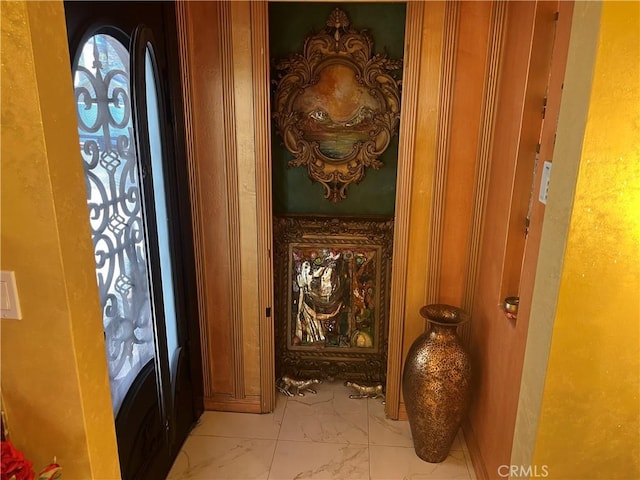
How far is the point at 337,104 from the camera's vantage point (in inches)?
101

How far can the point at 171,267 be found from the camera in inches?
90.0

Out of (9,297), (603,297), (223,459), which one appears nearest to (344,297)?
(223,459)

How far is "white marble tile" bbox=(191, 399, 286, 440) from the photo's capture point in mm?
2557

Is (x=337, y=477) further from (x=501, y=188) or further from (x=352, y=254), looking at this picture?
(x=501, y=188)

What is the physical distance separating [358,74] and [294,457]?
6.46ft

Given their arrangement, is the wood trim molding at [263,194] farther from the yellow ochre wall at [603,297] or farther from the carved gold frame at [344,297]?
the yellow ochre wall at [603,297]

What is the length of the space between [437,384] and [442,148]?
1.12 metres

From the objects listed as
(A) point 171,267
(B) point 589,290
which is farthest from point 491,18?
(A) point 171,267

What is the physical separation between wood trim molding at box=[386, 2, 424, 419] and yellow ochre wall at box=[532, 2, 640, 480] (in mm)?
1404

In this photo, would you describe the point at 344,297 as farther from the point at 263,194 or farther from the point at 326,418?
the point at 263,194

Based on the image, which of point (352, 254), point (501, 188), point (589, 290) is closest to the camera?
point (589, 290)

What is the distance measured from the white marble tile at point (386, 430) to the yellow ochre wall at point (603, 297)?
144 cm

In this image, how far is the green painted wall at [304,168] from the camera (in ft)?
8.07

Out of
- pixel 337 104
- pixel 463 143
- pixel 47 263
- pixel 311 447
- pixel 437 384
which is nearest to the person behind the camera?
pixel 47 263
